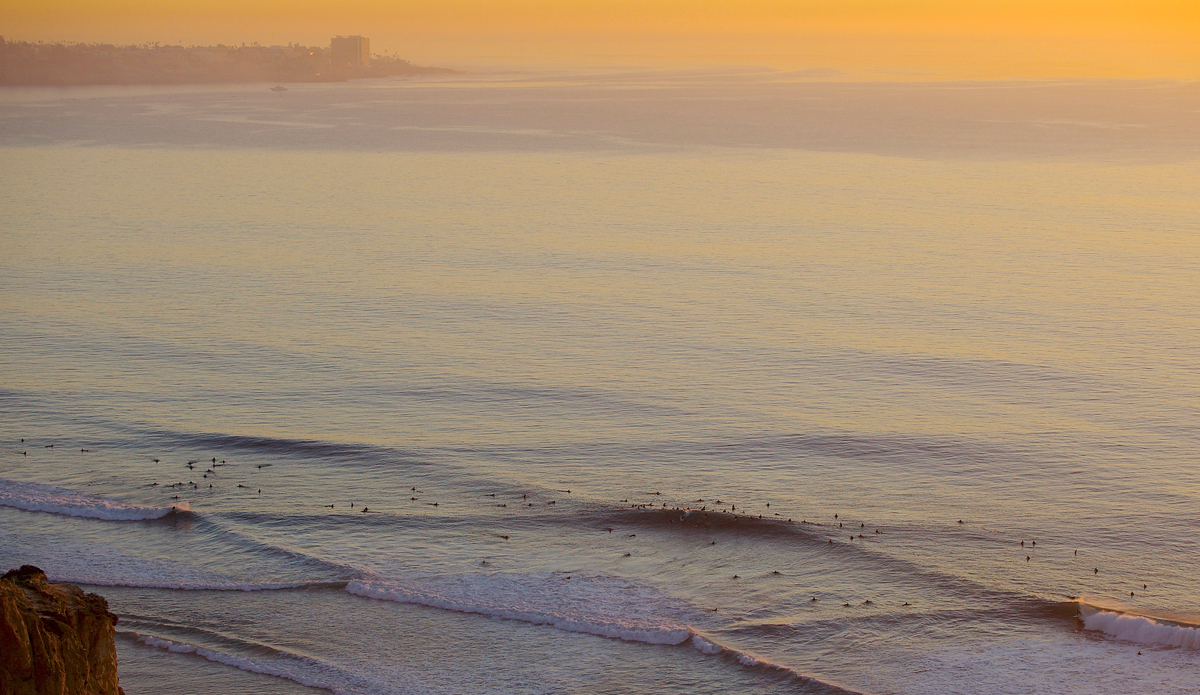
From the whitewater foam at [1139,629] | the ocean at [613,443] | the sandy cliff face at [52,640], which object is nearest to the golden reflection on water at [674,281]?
the ocean at [613,443]

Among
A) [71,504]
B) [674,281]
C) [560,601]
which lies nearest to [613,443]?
[560,601]

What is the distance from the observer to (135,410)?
5344 centimetres

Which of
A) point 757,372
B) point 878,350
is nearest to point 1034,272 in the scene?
point 878,350

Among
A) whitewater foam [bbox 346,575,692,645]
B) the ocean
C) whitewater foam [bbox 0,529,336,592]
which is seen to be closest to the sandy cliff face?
the ocean

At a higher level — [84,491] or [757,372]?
[757,372]

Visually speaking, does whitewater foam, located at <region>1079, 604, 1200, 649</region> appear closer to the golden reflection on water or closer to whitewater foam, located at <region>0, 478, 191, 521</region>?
the golden reflection on water

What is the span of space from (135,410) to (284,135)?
141m

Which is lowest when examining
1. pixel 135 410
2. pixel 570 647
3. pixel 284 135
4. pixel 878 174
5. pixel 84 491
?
pixel 570 647

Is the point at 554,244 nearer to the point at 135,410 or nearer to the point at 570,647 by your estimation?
the point at 135,410

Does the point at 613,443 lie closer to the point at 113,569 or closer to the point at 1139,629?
the point at 113,569

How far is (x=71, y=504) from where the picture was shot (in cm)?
4094

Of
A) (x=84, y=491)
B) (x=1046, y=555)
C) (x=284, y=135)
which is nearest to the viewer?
(x=1046, y=555)

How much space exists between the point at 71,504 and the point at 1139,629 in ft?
119

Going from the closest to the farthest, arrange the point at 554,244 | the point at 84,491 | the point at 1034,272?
the point at 84,491 < the point at 1034,272 < the point at 554,244
